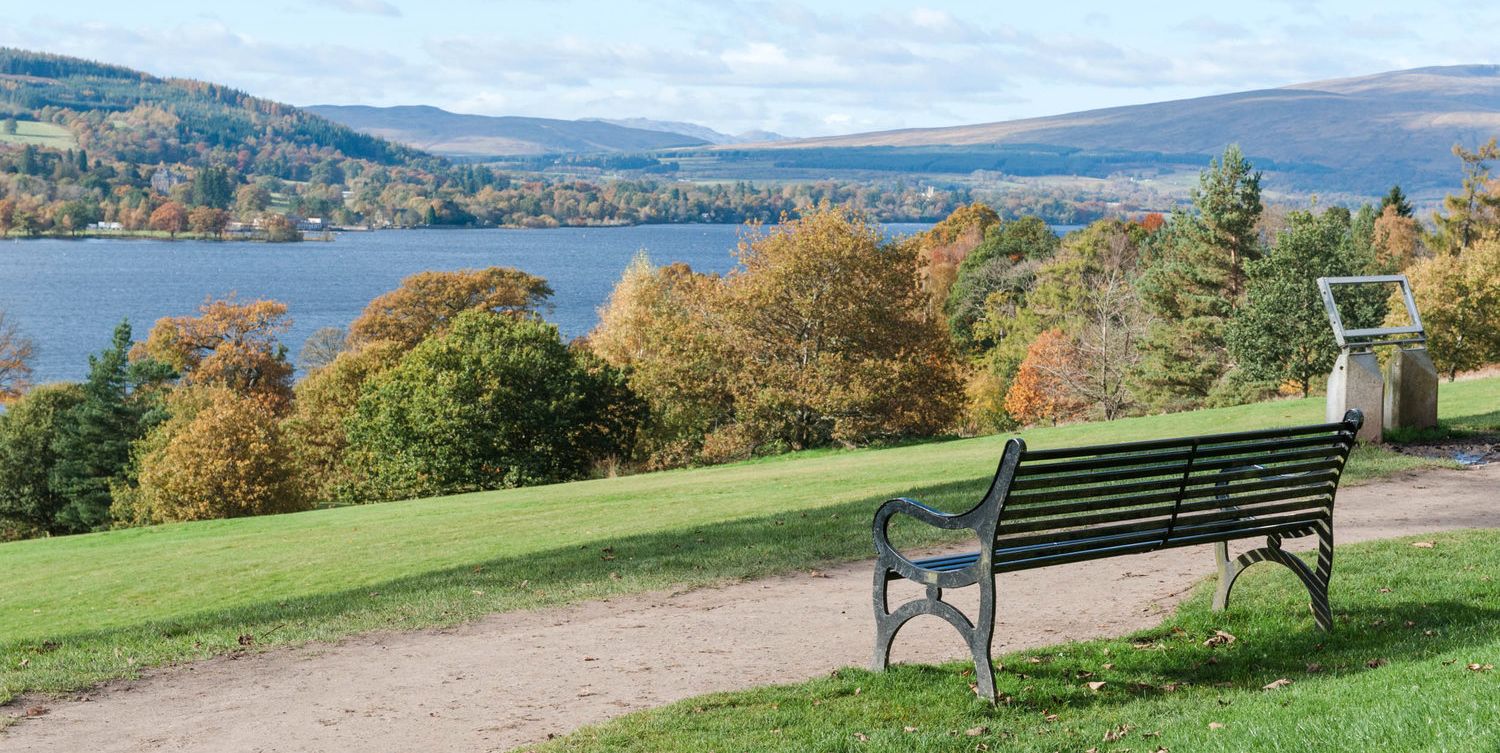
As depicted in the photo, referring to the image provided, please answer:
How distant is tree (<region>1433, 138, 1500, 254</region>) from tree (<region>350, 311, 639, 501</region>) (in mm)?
58989

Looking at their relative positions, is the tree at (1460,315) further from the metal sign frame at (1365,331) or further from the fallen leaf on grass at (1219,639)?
the fallen leaf on grass at (1219,639)

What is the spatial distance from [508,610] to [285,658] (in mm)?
1912

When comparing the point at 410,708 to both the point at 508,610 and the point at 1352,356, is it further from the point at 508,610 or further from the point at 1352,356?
the point at 1352,356

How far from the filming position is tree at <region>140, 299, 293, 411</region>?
69.3 metres

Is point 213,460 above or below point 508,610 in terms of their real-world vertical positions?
below

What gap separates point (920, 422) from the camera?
38.6 metres

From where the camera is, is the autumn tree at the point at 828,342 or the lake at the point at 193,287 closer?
the autumn tree at the point at 828,342

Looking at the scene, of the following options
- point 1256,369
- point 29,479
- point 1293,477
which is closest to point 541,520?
point 1293,477

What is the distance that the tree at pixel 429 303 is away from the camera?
237 feet

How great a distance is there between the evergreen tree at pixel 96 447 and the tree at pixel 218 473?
18.3 ft

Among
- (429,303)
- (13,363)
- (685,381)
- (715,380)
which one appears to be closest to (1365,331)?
(715,380)

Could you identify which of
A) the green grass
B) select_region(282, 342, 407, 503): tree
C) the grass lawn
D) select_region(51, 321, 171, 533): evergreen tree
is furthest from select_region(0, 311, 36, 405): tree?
the green grass

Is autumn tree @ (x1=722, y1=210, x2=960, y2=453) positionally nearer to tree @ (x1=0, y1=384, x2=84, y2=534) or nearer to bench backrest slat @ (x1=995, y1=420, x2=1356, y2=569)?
bench backrest slat @ (x1=995, y1=420, x2=1356, y2=569)

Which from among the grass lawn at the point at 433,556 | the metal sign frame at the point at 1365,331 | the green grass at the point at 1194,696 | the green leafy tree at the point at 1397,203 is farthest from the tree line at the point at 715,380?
the green leafy tree at the point at 1397,203
